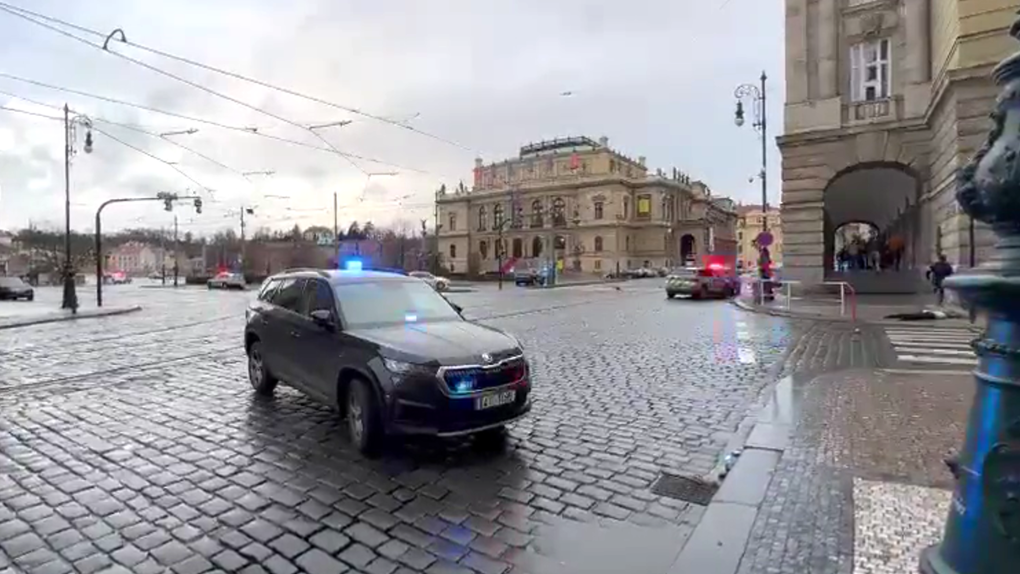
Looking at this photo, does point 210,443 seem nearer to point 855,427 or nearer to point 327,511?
point 327,511

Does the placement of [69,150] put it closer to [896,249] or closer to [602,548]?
[602,548]

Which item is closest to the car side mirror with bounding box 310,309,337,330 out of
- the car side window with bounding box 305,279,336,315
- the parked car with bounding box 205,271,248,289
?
the car side window with bounding box 305,279,336,315

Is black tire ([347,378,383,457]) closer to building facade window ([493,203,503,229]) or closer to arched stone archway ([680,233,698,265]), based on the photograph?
building facade window ([493,203,503,229])

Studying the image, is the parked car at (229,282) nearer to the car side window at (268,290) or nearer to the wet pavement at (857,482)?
the car side window at (268,290)

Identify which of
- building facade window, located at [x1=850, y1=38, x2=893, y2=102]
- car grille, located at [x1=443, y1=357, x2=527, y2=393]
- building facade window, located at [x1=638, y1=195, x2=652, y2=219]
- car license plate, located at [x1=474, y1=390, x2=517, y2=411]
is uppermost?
building facade window, located at [x1=638, y1=195, x2=652, y2=219]

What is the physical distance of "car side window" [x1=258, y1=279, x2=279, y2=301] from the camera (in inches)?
333

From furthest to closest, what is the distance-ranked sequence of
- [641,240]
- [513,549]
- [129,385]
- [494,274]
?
1. [641,240]
2. [494,274]
3. [129,385]
4. [513,549]

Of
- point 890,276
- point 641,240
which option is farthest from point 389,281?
point 641,240

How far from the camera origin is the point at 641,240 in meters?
102

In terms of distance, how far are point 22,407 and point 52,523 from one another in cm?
438

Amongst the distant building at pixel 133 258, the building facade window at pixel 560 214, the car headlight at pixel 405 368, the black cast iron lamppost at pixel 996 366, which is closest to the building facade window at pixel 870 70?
the car headlight at pixel 405 368

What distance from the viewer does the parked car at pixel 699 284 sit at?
32.8 meters

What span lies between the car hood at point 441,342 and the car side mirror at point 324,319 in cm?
30

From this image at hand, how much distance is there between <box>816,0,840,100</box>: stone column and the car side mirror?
1048 inches
